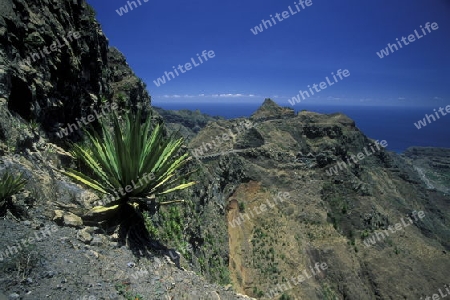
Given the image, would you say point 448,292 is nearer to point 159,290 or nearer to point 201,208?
point 201,208

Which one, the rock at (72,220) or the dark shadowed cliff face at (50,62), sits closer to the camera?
the rock at (72,220)

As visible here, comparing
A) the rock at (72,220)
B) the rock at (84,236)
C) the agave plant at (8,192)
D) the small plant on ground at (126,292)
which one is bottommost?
the small plant on ground at (126,292)

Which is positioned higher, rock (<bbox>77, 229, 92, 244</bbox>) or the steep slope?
rock (<bbox>77, 229, 92, 244</bbox>)

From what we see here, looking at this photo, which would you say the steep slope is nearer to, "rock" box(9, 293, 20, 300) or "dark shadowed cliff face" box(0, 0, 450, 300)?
"dark shadowed cliff face" box(0, 0, 450, 300)

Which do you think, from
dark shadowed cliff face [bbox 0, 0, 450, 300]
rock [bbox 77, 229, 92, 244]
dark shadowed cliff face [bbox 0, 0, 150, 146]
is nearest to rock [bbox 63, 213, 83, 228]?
dark shadowed cliff face [bbox 0, 0, 450, 300]

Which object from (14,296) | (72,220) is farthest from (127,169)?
(14,296)

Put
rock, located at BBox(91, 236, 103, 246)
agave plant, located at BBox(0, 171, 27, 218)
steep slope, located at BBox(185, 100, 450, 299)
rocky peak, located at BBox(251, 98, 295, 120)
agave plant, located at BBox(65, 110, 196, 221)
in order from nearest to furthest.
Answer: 1. agave plant, located at BBox(0, 171, 27, 218)
2. rock, located at BBox(91, 236, 103, 246)
3. agave plant, located at BBox(65, 110, 196, 221)
4. steep slope, located at BBox(185, 100, 450, 299)
5. rocky peak, located at BBox(251, 98, 295, 120)

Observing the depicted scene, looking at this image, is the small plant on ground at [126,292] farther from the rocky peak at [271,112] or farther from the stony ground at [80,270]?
the rocky peak at [271,112]

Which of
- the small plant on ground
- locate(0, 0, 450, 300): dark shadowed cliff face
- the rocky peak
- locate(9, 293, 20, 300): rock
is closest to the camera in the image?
locate(9, 293, 20, 300): rock

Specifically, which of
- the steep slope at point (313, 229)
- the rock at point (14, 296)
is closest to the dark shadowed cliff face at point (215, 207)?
the rock at point (14, 296)

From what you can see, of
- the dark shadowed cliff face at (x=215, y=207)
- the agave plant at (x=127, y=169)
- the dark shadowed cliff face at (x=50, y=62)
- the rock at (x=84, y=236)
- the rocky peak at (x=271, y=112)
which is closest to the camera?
the dark shadowed cliff face at (x=215, y=207)

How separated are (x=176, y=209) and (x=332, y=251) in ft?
63.1

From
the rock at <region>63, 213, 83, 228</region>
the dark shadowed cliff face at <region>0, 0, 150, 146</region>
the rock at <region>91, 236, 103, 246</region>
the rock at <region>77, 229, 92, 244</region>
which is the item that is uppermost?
the dark shadowed cliff face at <region>0, 0, 150, 146</region>

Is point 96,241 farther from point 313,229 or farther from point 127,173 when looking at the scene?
point 313,229
